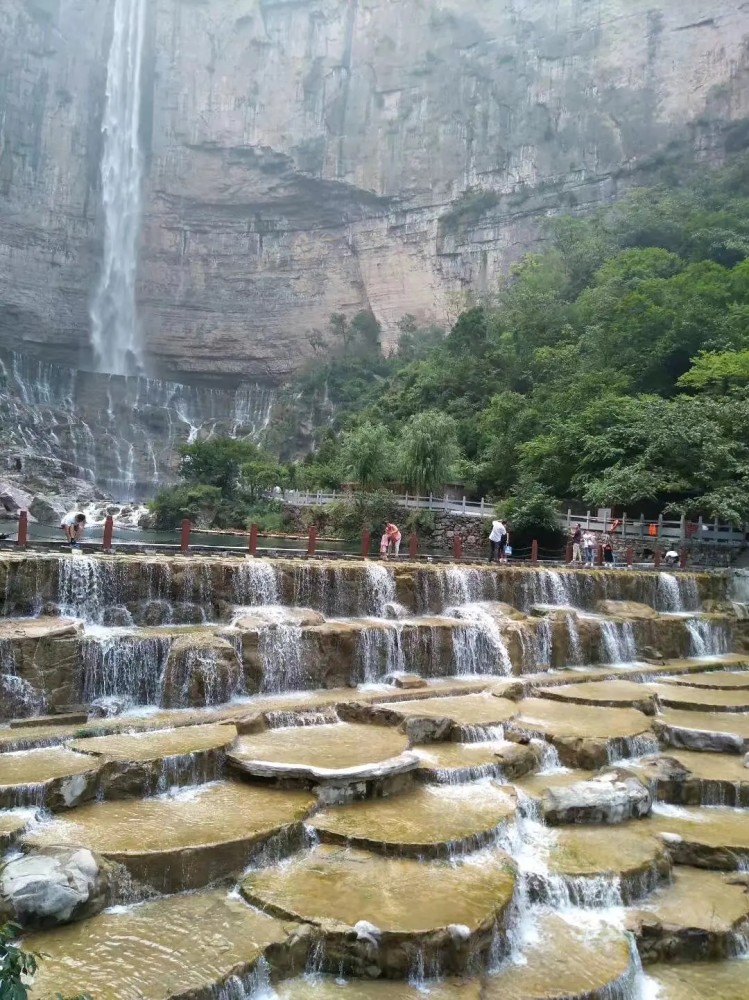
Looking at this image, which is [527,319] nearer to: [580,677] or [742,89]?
[742,89]

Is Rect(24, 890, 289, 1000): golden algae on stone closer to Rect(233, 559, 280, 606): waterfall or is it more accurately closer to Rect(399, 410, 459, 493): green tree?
Rect(233, 559, 280, 606): waterfall

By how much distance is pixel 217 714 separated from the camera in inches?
376

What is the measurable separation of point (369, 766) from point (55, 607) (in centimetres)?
628

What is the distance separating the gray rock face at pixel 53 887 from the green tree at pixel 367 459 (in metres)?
27.9

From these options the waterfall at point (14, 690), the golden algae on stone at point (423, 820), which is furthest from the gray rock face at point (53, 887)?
the waterfall at point (14, 690)

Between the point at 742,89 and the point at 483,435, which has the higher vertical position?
the point at 742,89

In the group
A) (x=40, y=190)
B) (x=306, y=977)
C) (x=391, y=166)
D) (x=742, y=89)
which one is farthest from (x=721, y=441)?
(x=40, y=190)

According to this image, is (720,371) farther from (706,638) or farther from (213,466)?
(213,466)

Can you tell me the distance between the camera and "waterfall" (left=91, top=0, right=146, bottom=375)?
62.5m

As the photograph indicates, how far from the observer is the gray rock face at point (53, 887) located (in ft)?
16.7

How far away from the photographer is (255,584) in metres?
13.5

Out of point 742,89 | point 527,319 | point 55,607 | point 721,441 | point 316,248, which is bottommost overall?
point 55,607

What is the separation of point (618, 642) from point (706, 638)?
8.90 ft

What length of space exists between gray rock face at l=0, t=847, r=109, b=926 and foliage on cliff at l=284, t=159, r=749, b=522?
22.0 m
